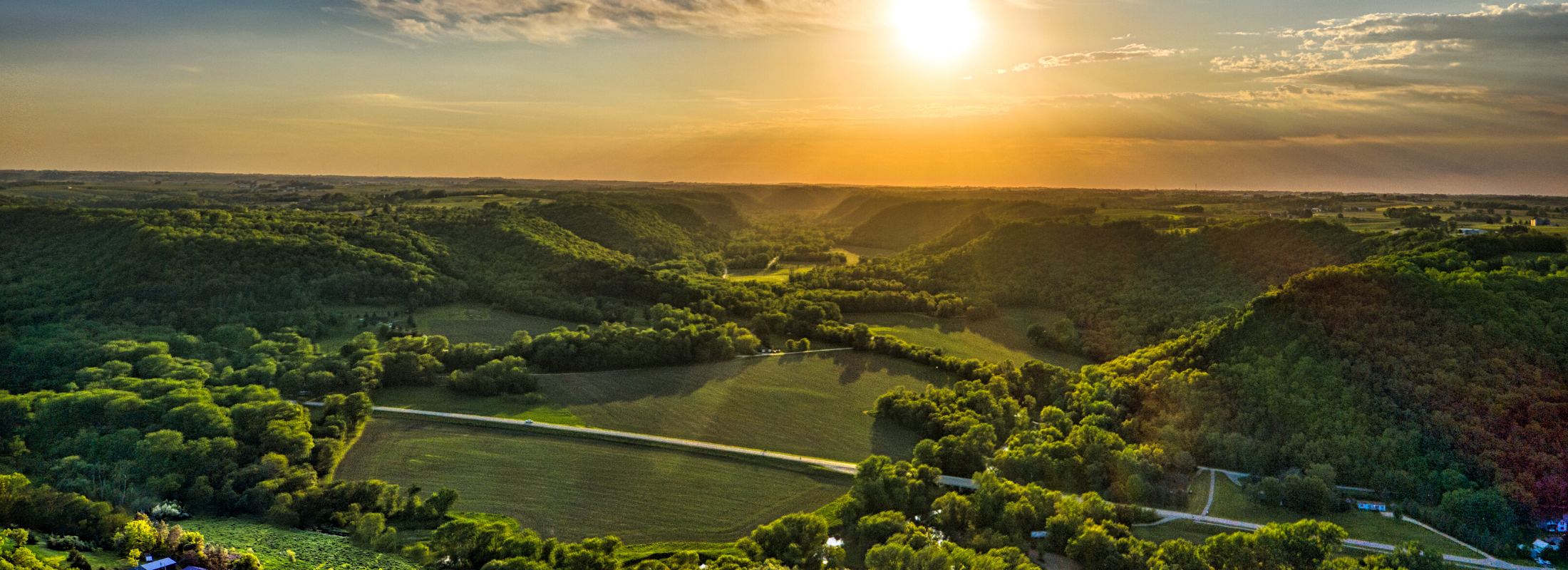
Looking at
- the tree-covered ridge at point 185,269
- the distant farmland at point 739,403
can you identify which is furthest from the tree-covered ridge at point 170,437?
the tree-covered ridge at point 185,269

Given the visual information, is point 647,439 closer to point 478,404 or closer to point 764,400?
point 764,400

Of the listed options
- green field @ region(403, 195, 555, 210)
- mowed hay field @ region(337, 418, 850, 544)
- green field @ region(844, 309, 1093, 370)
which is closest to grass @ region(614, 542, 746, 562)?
mowed hay field @ region(337, 418, 850, 544)

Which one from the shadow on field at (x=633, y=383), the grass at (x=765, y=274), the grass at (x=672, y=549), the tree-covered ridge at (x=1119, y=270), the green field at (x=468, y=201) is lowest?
the grass at (x=672, y=549)

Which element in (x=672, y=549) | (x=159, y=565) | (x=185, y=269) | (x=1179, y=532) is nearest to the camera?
(x=159, y=565)

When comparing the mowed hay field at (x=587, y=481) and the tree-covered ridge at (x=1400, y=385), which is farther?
the mowed hay field at (x=587, y=481)

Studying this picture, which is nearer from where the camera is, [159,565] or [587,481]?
[159,565]

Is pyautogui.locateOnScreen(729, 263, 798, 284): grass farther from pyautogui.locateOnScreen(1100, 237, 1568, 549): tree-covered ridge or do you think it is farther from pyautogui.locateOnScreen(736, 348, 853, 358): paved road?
pyautogui.locateOnScreen(1100, 237, 1568, 549): tree-covered ridge

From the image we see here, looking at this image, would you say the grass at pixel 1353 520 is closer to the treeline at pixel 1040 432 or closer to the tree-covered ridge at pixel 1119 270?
the treeline at pixel 1040 432

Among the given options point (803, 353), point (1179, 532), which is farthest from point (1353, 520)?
point (803, 353)
